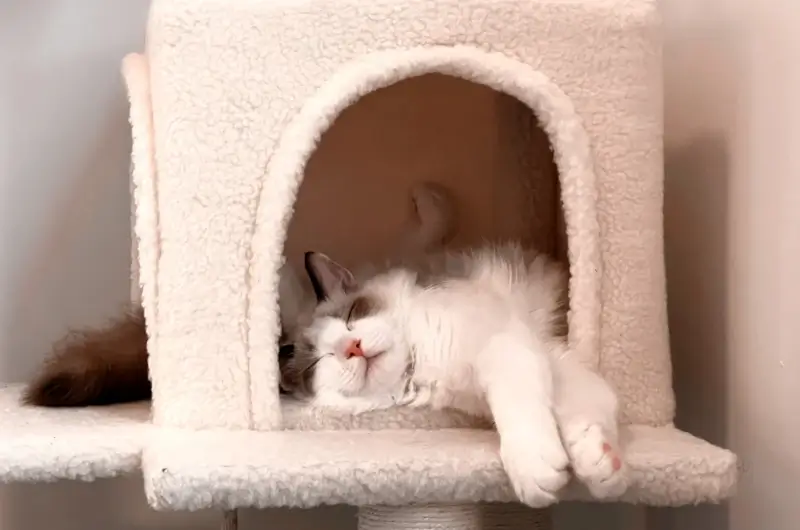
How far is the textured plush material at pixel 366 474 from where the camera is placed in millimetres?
886

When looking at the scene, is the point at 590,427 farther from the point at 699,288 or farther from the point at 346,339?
the point at 699,288

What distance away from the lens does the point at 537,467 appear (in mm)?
833

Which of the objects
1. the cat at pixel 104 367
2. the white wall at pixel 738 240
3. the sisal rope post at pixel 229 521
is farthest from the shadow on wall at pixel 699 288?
the sisal rope post at pixel 229 521

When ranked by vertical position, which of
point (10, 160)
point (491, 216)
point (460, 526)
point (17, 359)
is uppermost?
point (10, 160)

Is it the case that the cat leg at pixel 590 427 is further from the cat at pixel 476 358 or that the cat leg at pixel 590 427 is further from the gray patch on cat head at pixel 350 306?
the gray patch on cat head at pixel 350 306

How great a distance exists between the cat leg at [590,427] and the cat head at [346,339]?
223 mm

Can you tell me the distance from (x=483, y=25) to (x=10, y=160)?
886 mm

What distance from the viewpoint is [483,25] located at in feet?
3.49

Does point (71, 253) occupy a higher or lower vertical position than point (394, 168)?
lower

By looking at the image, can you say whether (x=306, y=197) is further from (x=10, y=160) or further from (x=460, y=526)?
(x=460, y=526)

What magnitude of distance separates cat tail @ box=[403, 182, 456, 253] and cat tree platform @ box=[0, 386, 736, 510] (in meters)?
0.48

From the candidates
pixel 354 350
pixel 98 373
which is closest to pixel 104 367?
pixel 98 373

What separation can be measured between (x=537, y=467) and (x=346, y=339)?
1.28ft

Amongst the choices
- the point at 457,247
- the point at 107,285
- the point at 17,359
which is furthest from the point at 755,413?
the point at 17,359
